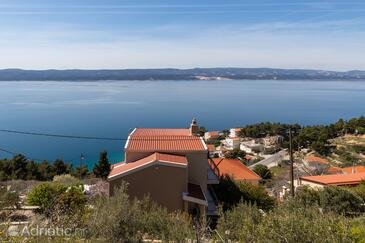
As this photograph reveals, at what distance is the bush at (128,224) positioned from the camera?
6715 mm

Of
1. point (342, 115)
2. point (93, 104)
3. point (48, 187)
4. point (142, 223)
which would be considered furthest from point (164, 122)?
point (142, 223)

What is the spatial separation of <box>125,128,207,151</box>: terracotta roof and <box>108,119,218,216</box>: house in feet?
0.14

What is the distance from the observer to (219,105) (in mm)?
145625

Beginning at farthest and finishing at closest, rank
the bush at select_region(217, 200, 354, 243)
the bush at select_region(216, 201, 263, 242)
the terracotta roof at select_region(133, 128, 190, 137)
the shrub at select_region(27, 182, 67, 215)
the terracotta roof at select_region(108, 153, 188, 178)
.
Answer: the terracotta roof at select_region(133, 128, 190, 137) < the shrub at select_region(27, 182, 67, 215) < the terracotta roof at select_region(108, 153, 188, 178) < the bush at select_region(216, 201, 263, 242) < the bush at select_region(217, 200, 354, 243)

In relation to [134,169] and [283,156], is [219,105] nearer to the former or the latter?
[283,156]

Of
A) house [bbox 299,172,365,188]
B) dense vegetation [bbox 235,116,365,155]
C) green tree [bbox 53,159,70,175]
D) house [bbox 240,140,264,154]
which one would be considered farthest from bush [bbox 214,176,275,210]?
house [bbox 240,140,264,154]

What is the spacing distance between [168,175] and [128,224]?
579 centimetres

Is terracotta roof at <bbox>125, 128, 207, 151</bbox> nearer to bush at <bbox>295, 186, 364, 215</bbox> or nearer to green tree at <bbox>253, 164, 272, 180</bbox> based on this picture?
bush at <bbox>295, 186, 364, 215</bbox>

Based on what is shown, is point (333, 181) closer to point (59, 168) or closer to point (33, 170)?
point (59, 168)

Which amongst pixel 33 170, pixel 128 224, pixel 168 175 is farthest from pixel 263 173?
pixel 128 224

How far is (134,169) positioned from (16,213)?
4621 millimetres

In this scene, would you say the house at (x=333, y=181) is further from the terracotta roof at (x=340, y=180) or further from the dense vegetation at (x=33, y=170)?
the dense vegetation at (x=33, y=170)

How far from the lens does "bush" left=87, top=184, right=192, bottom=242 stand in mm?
6715

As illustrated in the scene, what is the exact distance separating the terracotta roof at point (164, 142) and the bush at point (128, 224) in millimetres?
6487
